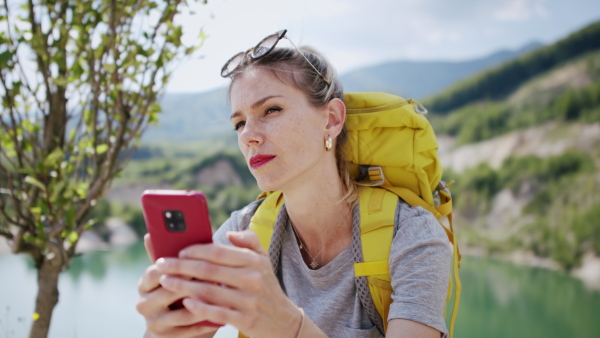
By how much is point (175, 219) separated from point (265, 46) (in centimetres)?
93

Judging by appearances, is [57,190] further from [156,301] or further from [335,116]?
[156,301]

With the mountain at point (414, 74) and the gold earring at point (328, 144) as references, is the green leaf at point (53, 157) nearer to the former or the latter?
Result: the gold earring at point (328, 144)

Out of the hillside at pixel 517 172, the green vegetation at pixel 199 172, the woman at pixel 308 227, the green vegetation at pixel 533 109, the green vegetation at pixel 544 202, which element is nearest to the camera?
the woman at pixel 308 227

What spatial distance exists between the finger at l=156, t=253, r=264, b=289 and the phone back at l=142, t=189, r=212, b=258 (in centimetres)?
5

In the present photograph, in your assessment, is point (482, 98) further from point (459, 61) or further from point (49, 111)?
point (459, 61)

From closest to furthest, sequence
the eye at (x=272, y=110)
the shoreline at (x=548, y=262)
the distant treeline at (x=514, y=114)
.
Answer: the eye at (x=272, y=110) → the shoreline at (x=548, y=262) → the distant treeline at (x=514, y=114)

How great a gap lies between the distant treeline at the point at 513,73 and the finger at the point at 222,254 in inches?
1614

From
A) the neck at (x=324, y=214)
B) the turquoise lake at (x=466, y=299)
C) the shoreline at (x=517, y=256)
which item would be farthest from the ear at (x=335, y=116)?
the shoreline at (x=517, y=256)

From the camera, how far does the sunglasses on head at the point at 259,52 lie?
1.65 m

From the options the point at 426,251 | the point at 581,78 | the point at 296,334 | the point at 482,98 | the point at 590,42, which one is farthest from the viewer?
the point at 482,98

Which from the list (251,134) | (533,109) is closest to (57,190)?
(251,134)

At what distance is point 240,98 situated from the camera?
5.26ft

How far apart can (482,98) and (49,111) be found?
4066 centimetres

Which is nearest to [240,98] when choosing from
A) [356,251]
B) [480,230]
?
[356,251]
